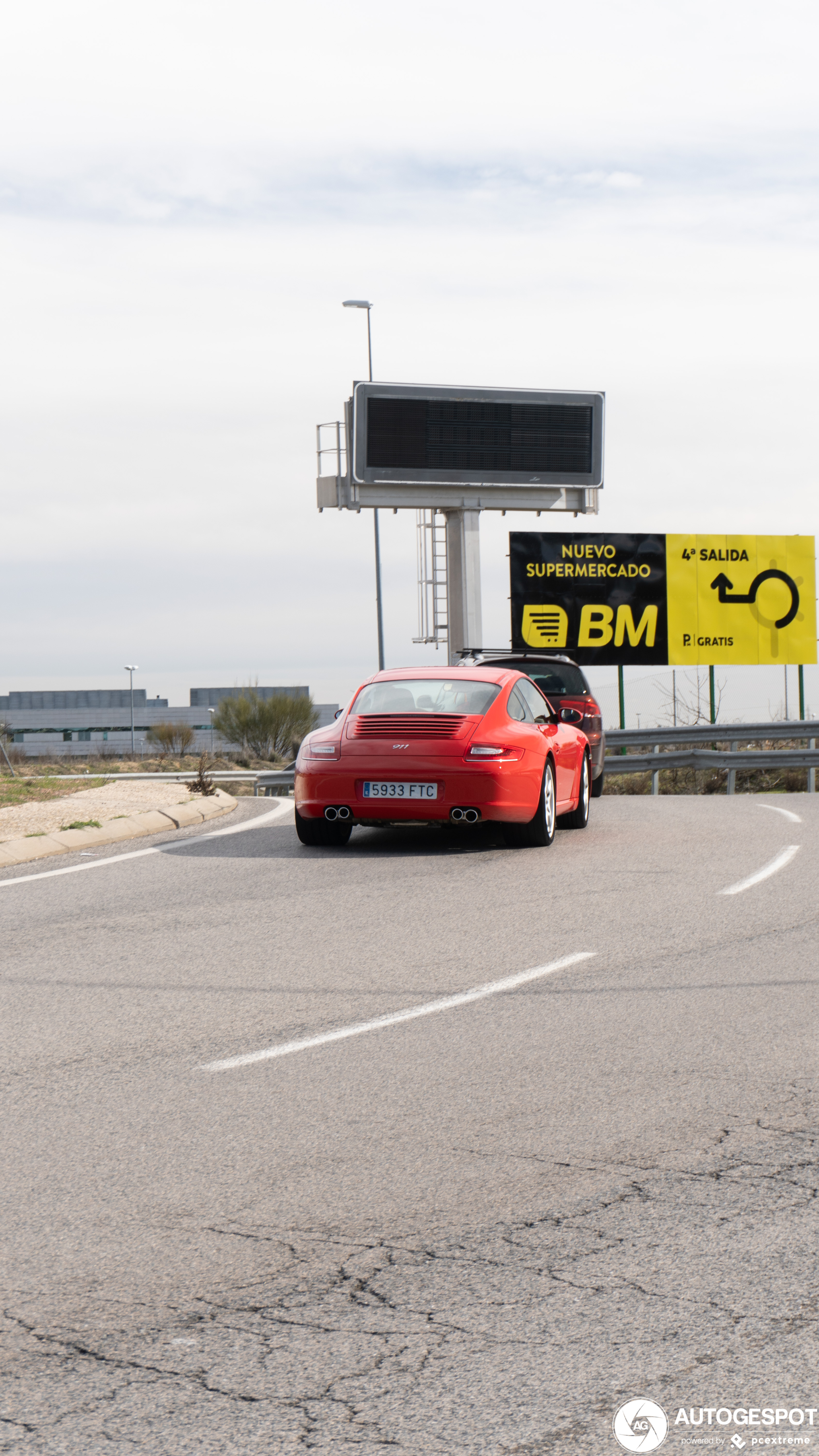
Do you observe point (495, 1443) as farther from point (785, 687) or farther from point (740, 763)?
point (785, 687)

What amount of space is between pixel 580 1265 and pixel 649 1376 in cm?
59

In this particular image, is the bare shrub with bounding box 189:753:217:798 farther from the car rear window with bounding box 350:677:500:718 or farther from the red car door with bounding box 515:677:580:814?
the red car door with bounding box 515:677:580:814

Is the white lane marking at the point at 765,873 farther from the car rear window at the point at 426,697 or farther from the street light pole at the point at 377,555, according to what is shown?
the street light pole at the point at 377,555

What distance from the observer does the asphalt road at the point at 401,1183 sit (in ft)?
10.2

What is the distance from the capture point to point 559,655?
19.5m

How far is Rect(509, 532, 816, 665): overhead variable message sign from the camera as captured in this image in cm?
3359

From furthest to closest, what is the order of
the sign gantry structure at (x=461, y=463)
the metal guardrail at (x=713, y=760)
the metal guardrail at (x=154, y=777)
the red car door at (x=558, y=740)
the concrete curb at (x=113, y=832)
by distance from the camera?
the sign gantry structure at (x=461, y=463) < the metal guardrail at (x=713, y=760) < the metal guardrail at (x=154, y=777) < the red car door at (x=558, y=740) < the concrete curb at (x=113, y=832)

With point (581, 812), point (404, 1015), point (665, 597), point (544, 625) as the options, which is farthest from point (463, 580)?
point (404, 1015)

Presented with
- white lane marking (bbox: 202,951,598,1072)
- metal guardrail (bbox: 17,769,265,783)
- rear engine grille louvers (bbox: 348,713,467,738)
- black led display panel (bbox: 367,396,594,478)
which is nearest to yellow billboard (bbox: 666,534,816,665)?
black led display panel (bbox: 367,396,594,478)

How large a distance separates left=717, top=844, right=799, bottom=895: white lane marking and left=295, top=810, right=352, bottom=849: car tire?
3430 mm

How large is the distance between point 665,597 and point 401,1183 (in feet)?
101

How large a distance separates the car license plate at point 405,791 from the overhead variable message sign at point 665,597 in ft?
69.5

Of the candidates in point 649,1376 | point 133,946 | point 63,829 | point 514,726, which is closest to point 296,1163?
point 649,1376

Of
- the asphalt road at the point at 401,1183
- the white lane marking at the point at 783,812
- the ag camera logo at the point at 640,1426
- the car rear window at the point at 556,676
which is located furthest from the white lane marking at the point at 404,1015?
the car rear window at the point at 556,676
